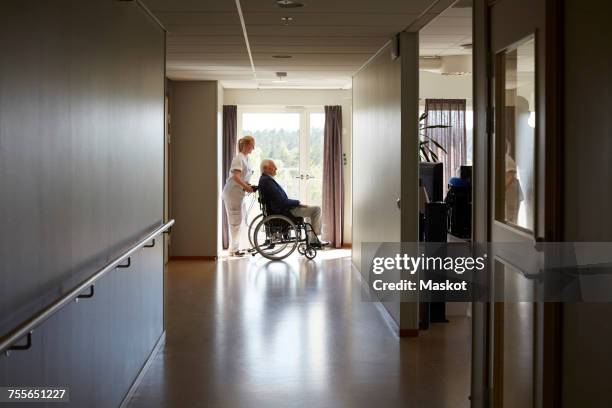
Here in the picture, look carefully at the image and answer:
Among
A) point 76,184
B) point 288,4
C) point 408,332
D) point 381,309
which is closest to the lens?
point 76,184

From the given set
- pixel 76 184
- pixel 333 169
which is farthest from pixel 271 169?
pixel 76 184

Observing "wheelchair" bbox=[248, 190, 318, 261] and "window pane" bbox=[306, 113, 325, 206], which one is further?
"window pane" bbox=[306, 113, 325, 206]

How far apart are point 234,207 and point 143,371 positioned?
6.08m

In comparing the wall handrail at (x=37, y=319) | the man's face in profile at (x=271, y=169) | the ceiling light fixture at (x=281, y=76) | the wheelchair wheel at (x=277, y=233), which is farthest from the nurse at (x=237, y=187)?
the wall handrail at (x=37, y=319)

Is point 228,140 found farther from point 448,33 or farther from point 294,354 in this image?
point 294,354

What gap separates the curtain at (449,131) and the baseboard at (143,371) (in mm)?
6320

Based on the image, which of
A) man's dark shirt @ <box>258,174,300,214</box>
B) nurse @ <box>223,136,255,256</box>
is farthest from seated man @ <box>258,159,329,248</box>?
A: nurse @ <box>223,136,255,256</box>

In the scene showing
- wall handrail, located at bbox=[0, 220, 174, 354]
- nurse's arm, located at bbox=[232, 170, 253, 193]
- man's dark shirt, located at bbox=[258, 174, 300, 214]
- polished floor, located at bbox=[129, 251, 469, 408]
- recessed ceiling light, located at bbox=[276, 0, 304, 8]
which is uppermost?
Result: recessed ceiling light, located at bbox=[276, 0, 304, 8]

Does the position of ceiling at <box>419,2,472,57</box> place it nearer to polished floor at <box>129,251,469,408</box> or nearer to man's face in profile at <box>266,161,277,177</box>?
polished floor at <box>129,251,469,408</box>

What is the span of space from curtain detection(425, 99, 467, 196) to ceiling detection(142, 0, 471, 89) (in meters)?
2.07

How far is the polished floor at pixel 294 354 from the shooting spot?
14.7ft

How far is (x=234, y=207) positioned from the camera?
10.9 m

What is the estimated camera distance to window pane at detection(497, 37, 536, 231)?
2.98 meters

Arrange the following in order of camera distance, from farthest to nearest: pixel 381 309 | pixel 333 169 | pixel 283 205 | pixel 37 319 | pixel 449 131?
pixel 333 169, pixel 449 131, pixel 283 205, pixel 381 309, pixel 37 319
